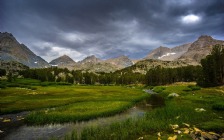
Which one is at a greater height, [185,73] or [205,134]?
[185,73]

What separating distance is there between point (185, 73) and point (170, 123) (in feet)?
591

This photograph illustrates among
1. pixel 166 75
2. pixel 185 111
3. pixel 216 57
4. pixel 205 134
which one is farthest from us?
pixel 166 75

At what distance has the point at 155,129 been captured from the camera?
3033cm

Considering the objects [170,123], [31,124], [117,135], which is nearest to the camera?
[117,135]

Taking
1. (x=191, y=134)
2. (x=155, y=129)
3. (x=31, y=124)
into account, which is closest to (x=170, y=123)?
(x=155, y=129)

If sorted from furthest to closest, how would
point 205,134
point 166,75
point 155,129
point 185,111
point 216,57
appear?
point 166,75 → point 216,57 → point 185,111 → point 155,129 → point 205,134

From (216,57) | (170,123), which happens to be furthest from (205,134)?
(216,57)

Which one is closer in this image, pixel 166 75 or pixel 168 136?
pixel 168 136

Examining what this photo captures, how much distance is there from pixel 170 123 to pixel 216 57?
98082mm

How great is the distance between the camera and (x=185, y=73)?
654 feet

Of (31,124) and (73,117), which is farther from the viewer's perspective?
(73,117)

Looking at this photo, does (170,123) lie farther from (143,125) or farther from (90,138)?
(90,138)

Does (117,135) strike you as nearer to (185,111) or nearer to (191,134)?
(191,134)

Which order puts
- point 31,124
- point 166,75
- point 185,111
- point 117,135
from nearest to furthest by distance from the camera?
point 117,135 < point 31,124 < point 185,111 < point 166,75
